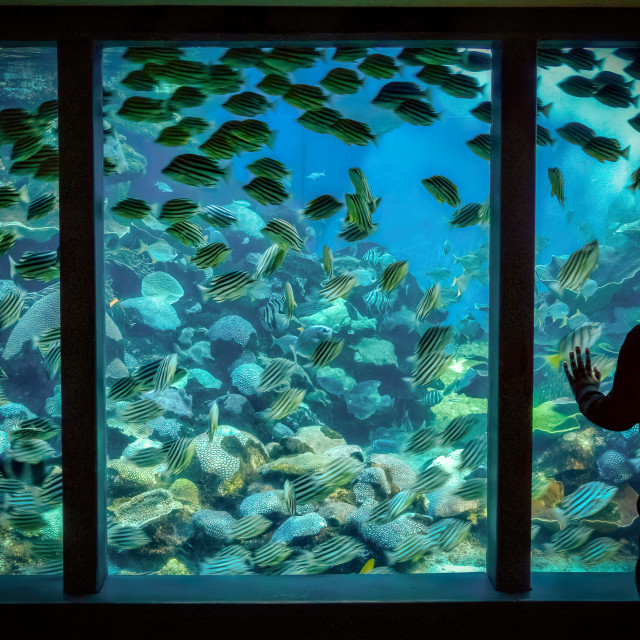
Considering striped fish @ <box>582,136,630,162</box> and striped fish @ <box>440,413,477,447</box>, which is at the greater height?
striped fish @ <box>582,136,630,162</box>

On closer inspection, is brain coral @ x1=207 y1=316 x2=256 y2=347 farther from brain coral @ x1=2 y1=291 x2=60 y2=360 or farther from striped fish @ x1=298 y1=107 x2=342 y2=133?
striped fish @ x1=298 y1=107 x2=342 y2=133

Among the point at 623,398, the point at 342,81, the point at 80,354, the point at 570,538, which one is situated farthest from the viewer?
the point at 570,538

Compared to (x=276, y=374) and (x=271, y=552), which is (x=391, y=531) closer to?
(x=271, y=552)

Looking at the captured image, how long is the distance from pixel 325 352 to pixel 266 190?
3.19 feet

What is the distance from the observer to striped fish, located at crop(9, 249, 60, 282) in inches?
116

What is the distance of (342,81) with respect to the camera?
291cm

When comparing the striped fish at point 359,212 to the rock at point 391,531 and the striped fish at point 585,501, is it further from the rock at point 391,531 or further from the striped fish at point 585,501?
the striped fish at point 585,501

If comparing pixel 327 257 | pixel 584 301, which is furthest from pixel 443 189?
pixel 584 301

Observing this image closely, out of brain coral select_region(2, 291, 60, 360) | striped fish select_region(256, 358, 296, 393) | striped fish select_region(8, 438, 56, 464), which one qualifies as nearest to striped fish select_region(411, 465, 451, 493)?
striped fish select_region(256, 358, 296, 393)

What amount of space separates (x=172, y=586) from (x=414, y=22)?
326 cm

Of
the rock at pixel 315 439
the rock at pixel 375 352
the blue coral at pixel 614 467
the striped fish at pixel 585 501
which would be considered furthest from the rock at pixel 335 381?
the blue coral at pixel 614 467

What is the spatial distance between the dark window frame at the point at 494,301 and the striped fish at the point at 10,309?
408 millimetres

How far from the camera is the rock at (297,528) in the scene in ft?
9.70

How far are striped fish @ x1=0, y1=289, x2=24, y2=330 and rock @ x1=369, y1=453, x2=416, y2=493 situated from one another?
2181 millimetres
